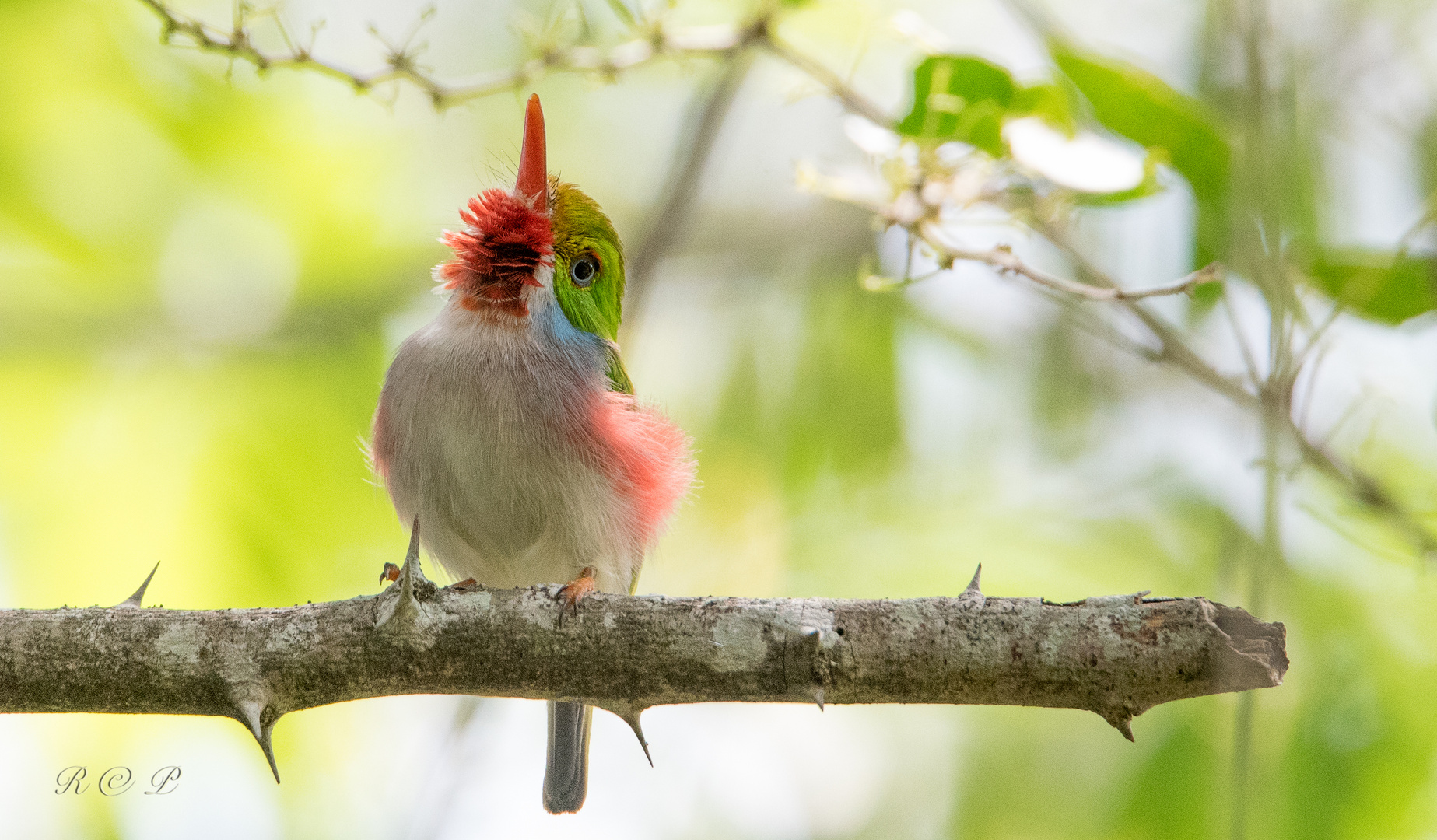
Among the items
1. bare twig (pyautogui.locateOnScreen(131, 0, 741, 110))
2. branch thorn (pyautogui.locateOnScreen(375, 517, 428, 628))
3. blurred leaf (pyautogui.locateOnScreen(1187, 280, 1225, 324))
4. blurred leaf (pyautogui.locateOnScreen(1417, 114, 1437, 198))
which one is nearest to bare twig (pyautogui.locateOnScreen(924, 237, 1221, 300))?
blurred leaf (pyautogui.locateOnScreen(1187, 280, 1225, 324))

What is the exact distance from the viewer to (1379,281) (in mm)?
2688

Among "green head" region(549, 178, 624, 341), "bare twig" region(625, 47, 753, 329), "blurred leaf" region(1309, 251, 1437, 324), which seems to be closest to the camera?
"blurred leaf" region(1309, 251, 1437, 324)

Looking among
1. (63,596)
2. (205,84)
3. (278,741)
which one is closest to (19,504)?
(63,596)

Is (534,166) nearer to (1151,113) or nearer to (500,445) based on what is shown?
(500,445)

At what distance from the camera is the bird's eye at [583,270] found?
3.91m

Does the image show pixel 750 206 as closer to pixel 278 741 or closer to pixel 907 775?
pixel 907 775

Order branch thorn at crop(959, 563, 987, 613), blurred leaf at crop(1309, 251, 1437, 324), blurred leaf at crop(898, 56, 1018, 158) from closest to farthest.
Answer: branch thorn at crop(959, 563, 987, 613)
blurred leaf at crop(1309, 251, 1437, 324)
blurred leaf at crop(898, 56, 1018, 158)

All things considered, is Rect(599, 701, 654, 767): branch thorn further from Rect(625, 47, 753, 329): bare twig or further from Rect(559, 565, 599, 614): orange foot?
Rect(625, 47, 753, 329): bare twig

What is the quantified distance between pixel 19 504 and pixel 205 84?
224cm

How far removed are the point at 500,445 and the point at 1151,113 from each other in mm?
2104

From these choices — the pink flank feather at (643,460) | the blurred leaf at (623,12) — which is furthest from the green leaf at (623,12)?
the pink flank feather at (643,460)

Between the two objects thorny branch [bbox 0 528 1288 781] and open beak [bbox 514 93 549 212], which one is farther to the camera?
open beak [bbox 514 93 549 212]

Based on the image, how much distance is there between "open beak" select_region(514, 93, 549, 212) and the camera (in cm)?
374

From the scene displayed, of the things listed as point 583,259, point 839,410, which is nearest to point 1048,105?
point 583,259
